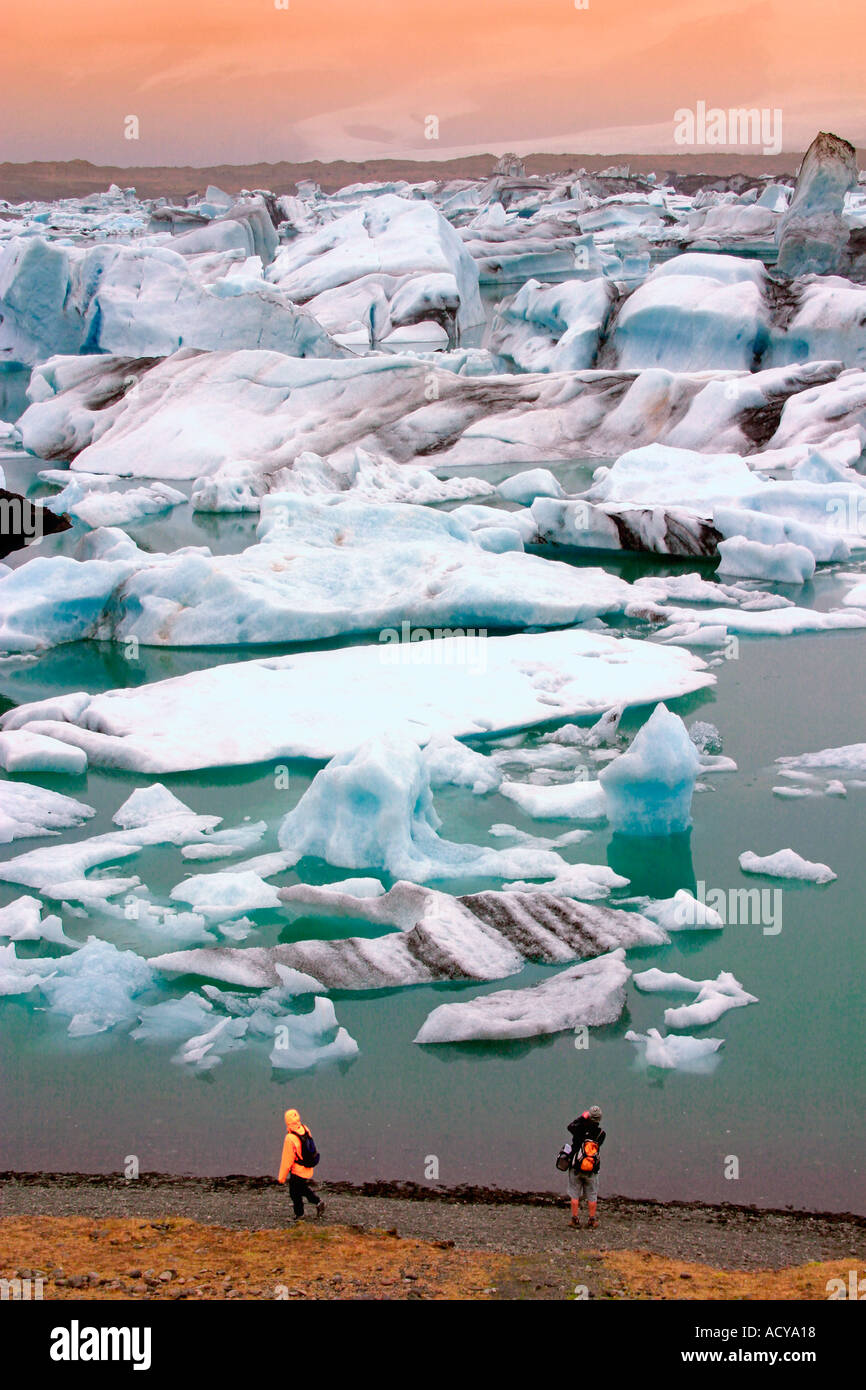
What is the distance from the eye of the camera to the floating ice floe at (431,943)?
20.8 feet

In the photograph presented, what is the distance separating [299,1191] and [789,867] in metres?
3.77

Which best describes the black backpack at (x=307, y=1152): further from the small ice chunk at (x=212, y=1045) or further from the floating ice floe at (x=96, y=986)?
the floating ice floe at (x=96, y=986)

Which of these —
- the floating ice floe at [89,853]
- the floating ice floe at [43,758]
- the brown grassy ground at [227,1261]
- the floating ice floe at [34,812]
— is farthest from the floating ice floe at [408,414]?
the brown grassy ground at [227,1261]

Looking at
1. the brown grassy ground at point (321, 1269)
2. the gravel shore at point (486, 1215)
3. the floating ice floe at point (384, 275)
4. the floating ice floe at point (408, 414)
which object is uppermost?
the floating ice floe at point (384, 275)

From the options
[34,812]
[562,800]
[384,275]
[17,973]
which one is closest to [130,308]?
[384,275]

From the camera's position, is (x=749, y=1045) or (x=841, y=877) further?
(x=841, y=877)

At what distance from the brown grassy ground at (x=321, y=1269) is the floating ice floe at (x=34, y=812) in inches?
151

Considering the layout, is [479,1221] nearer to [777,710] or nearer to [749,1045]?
[749,1045]

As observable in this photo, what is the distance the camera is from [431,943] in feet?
21.2

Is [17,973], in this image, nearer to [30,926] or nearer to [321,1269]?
[30,926]
